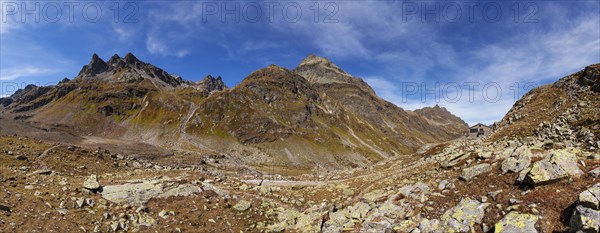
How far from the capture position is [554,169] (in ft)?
53.4

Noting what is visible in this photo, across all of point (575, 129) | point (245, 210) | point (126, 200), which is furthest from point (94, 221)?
point (575, 129)

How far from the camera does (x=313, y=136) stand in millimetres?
165625

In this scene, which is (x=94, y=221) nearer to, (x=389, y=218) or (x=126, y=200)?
(x=126, y=200)

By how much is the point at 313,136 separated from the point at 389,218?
147194 millimetres

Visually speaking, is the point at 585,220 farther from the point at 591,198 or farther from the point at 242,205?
the point at 242,205

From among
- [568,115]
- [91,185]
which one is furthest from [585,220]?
[91,185]

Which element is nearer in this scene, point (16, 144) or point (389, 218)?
point (389, 218)

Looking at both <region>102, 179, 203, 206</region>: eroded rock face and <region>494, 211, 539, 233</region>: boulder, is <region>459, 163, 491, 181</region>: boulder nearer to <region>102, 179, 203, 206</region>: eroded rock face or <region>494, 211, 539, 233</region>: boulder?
<region>494, 211, 539, 233</region>: boulder

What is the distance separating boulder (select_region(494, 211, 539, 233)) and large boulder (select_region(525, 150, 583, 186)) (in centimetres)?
283

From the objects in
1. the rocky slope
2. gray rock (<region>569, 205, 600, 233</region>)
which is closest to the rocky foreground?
gray rock (<region>569, 205, 600, 233</region>)

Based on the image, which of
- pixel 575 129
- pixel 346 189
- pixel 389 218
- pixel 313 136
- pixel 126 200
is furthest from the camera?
pixel 313 136

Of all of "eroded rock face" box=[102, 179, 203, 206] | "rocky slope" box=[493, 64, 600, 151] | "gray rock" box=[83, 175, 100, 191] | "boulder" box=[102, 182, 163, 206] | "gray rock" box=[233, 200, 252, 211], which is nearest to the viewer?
"boulder" box=[102, 182, 163, 206]

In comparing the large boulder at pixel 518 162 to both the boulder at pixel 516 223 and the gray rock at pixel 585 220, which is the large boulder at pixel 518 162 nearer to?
the boulder at pixel 516 223

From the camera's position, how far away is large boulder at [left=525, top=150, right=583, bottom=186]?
15930mm
